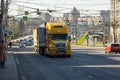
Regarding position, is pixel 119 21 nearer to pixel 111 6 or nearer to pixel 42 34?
pixel 111 6

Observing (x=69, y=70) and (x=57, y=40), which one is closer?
(x=69, y=70)

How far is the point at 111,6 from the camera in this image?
155500mm

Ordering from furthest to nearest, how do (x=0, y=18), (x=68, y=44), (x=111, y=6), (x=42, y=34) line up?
(x=111, y=6)
(x=42, y=34)
(x=68, y=44)
(x=0, y=18)

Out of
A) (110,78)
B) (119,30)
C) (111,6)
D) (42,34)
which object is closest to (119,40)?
(119,30)

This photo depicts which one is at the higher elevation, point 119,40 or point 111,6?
point 111,6

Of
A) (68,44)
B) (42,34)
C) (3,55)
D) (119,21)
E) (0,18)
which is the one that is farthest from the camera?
(119,21)

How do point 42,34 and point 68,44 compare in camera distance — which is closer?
point 68,44

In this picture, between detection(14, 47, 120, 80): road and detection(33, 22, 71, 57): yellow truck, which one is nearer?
detection(14, 47, 120, 80): road

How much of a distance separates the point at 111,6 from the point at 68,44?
10573 centimetres

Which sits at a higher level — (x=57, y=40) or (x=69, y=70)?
(x=57, y=40)

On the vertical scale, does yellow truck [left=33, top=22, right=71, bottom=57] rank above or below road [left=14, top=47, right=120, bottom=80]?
above

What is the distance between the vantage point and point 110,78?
2312cm

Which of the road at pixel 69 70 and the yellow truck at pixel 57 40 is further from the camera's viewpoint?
the yellow truck at pixel 57 40

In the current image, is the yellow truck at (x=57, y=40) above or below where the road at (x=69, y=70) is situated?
above
